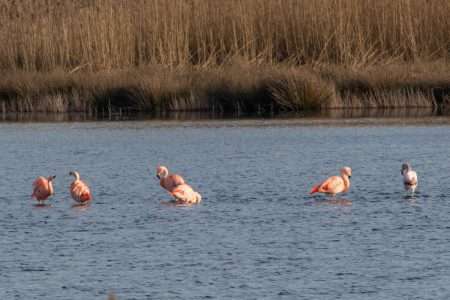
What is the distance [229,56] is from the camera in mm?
25688

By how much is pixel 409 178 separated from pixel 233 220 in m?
2.40

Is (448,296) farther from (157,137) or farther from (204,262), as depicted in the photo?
(157,137)

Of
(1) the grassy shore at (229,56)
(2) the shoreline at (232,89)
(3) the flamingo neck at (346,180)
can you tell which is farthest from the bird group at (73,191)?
(1) the grassy shore at (229,56)

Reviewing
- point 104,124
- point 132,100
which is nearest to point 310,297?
point 104,124

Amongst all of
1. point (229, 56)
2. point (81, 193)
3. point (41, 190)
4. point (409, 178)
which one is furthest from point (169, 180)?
point (229, 56)

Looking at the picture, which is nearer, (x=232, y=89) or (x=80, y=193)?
(x=80, y=193)

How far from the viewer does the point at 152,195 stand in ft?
47.6

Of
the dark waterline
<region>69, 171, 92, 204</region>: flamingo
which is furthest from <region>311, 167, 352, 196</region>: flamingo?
the dark waterline

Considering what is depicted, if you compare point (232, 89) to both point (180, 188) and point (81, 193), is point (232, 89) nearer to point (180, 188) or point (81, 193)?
point (180, 188)

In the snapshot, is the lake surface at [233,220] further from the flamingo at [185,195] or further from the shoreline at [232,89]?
the shoreline at [232,89]

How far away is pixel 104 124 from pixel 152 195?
8.17 meters

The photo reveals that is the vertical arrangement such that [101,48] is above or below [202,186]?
above

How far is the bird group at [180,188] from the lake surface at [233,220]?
17 cm

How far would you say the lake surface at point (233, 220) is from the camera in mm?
9578
